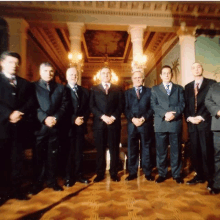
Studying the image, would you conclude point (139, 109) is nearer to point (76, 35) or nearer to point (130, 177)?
point (130, 177)

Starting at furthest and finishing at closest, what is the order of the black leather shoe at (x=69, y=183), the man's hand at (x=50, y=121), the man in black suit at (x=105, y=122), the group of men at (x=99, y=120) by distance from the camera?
the man in black suit at (x=105, y=122)
the black leather shoe at (x=69, y=183)
the man's hand at (x=50, y=121)
the group of men at (x=99, y=120)

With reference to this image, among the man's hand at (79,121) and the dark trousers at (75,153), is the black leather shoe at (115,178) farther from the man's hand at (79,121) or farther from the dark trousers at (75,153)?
the man's hand at (79,121)

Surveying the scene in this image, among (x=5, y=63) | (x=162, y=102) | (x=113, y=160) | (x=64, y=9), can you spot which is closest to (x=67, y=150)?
(x=113, y=160)

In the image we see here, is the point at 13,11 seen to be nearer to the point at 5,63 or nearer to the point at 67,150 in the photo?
the point at 5,63

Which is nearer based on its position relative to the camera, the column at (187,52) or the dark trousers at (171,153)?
the dark trousers at (171,153)

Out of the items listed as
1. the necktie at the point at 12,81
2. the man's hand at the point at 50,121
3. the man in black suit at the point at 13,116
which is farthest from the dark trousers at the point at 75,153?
the necktie at the point at 12,81

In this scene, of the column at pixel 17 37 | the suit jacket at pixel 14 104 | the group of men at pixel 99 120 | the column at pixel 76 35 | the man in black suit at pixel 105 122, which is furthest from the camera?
the column at pixel 76 35

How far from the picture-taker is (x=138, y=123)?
2.82 meters

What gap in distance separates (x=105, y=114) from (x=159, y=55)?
9961mm

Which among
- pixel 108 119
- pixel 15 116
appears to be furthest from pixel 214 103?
pixel 15 116

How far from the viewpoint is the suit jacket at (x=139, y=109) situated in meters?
2.90

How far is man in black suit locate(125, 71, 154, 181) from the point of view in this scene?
113 inches

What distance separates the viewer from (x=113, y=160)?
288 cm

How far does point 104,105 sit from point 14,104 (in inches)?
47.9
